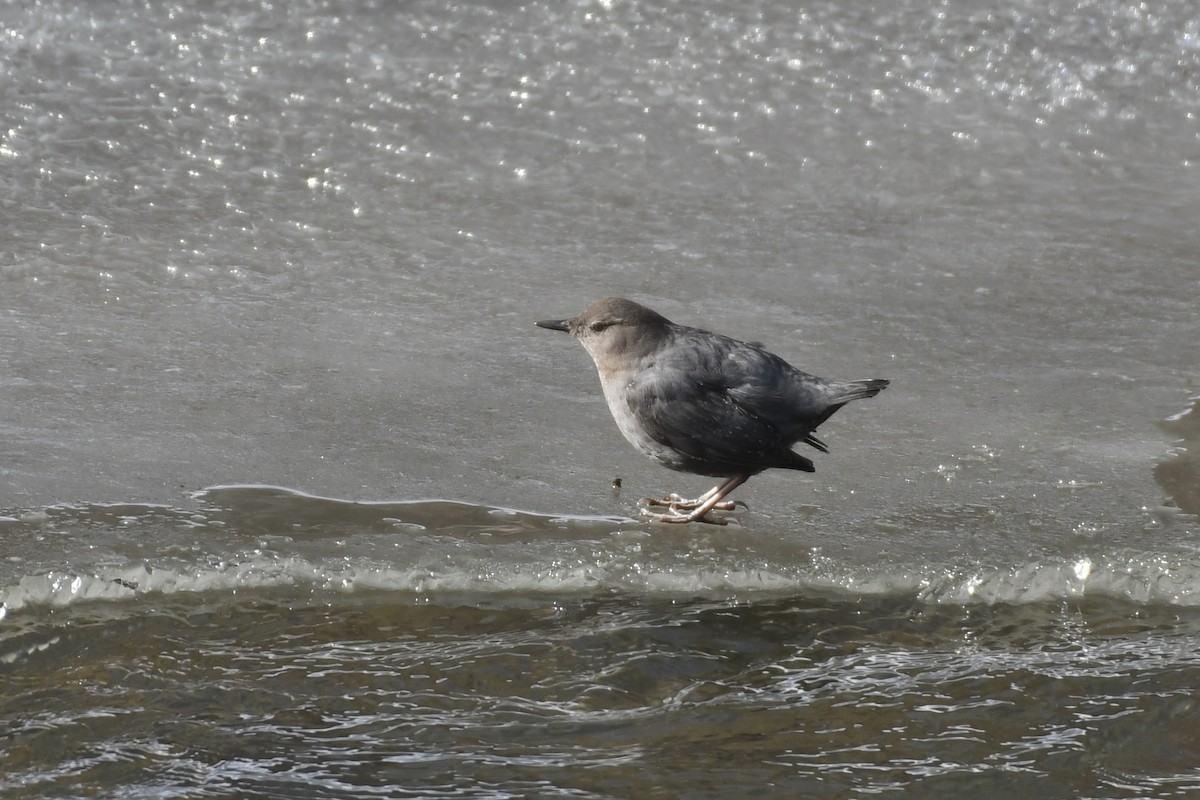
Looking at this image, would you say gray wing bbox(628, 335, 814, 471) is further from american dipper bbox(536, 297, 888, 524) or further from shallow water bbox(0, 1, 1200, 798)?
shallow water bbox(0, 1, 1200, 798)

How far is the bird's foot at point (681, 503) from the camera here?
3.91 metres

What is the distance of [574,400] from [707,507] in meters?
0.85

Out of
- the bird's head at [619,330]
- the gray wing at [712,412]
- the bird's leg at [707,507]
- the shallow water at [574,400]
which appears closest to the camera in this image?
the shallow water at [574,400]

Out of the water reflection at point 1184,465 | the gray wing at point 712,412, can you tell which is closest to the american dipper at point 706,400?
the gray wing at point 712,412

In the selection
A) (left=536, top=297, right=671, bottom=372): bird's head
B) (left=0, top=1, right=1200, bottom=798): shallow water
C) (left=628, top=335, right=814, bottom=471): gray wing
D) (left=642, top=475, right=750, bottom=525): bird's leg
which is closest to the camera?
(left=0, top=1, right=1200, bottom=798): shallow water

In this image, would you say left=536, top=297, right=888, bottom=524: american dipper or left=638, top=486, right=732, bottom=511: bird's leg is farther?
left=638, top=486, right=732, bottom=511: bird's leg

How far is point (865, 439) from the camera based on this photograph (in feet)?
14.0

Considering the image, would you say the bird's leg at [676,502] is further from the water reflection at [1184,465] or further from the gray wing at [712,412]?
the water reflection at [1184,465]

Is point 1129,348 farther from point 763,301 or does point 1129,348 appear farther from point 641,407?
point 641,407

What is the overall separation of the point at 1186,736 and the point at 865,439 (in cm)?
151

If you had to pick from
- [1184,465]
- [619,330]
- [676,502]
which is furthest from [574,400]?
[1184,465]

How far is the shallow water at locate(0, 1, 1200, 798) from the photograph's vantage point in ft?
9.67

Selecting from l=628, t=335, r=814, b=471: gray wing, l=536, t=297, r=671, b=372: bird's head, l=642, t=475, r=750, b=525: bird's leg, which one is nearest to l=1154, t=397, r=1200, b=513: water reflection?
l=628, t=335, r=814, b=471: gray wing

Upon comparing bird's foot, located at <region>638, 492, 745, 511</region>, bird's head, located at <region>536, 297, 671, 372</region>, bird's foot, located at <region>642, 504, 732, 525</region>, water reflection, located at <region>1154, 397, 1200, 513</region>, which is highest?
bird's head, located at <region>536, 297, 671, 372</region>
